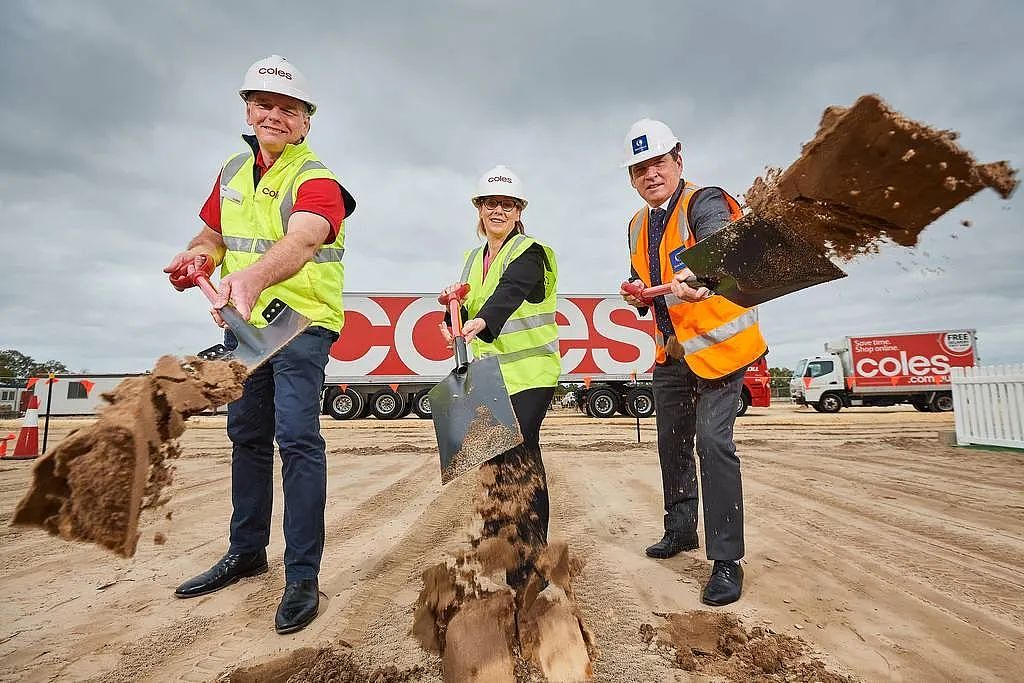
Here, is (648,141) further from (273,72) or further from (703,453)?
(273,72)

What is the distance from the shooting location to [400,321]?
49.5 ft

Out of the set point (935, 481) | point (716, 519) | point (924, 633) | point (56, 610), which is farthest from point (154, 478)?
point (935, 481)

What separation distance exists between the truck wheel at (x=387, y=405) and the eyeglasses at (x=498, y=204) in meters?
13.2

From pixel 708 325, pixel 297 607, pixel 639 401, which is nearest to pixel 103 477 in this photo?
pixel 297 607

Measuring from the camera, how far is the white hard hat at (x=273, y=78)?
84.7 inches

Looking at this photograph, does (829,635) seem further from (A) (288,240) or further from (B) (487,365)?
(A) (288,240)

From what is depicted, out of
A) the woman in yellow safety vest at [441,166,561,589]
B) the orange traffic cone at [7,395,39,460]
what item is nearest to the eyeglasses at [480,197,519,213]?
the woman in yellow safety vest at [441,166,561,589]

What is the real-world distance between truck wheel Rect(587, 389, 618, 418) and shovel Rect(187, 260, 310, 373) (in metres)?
14.3

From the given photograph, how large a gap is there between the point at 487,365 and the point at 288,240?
92 centimetres

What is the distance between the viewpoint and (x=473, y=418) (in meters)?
2.27

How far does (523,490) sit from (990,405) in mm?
8766

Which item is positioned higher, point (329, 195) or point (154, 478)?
point (329, 195)

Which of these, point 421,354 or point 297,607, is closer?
point 297,607

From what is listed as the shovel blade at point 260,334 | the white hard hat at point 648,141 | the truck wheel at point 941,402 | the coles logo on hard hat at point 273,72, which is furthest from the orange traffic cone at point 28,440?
the truck wheel at point 941,402
